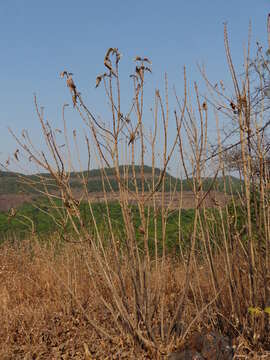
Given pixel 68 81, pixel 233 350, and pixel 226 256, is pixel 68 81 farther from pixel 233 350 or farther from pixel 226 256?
pixel 233 350

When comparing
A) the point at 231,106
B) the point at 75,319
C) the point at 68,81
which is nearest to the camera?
the point at 68,81

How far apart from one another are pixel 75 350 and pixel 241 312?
1.24m

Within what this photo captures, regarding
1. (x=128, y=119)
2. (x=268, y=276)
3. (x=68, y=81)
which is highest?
(x=68, y=81)

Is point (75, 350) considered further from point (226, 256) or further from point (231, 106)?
point (231, 106)

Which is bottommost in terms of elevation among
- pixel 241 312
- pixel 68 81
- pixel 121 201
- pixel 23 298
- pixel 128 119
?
pixel 23 298

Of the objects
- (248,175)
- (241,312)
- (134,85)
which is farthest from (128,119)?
(241,312)

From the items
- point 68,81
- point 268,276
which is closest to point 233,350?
point 268,276

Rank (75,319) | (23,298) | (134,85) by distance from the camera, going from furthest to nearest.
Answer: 1. (23,298)
2. (75,319)
3. (134,85)

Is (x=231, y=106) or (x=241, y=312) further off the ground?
(x=231, y=106)

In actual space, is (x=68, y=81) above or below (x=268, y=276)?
above

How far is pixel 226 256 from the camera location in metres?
2.96

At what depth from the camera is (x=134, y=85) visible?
258 centimetres

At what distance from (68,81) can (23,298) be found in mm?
3091

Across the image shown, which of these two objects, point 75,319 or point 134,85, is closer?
point 134,85
